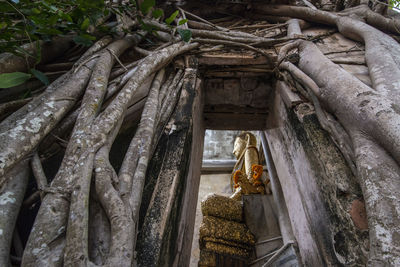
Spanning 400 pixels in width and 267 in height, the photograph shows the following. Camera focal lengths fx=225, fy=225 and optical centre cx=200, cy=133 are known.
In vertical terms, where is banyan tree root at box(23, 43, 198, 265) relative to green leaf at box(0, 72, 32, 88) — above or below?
below

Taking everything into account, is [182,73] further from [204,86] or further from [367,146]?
[367,146]

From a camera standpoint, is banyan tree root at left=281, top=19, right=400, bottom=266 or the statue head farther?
the statue head

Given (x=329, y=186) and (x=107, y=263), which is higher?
(x=329, y=186)

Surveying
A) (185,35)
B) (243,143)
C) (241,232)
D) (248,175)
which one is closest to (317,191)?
(185,35)

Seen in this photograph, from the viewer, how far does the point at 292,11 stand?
2395 millimetres

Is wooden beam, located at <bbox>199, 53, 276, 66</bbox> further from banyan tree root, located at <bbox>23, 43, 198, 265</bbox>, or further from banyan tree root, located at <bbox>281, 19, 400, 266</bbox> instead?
banyan tree root, located at <bbox>23, 43, 198, 265</bbox>

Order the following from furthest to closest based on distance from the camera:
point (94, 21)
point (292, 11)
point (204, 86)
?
point (292, 11) < point (204, 86) < point (94, 21)

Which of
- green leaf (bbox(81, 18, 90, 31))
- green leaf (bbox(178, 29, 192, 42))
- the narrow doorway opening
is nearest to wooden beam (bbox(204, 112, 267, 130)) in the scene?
green leaf (bbox(178, 29, 192, 42))

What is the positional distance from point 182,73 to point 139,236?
45.5 inches

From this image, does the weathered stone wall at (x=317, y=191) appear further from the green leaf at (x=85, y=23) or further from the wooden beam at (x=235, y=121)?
the green leaf at (x=85, y=23)

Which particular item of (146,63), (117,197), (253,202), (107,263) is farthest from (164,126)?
(253,202)

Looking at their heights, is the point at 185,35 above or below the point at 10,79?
above

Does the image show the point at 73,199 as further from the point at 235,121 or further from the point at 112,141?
the point at 235,121

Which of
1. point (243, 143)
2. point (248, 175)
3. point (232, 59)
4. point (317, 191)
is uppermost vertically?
point (243, 143)
